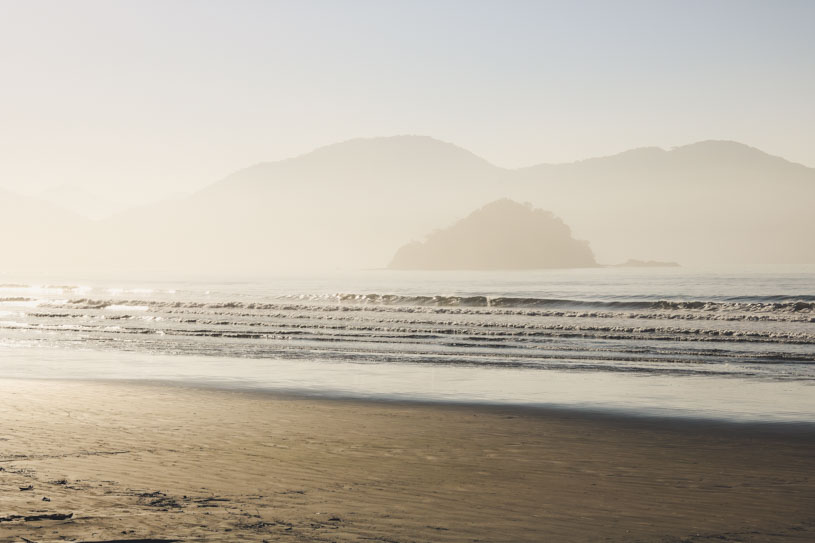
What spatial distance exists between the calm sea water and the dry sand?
2910mm

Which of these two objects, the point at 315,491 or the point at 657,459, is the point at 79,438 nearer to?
the point at 315,491

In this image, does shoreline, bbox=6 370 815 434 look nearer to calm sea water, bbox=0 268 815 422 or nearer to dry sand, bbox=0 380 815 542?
dry sand, bbox=0 380 815 542

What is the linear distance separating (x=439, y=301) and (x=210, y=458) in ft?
133

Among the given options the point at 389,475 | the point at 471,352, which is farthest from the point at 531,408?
the point at 471,352

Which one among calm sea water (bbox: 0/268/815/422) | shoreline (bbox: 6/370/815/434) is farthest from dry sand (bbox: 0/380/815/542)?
calm sea water (bbox: 0/268/815/422)

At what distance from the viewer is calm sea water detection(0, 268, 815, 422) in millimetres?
16406

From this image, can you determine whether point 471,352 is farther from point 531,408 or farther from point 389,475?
point 389,475

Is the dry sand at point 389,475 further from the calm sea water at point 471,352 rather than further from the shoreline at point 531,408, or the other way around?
the calm sea water at point 471,352

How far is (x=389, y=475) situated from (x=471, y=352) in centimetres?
1530

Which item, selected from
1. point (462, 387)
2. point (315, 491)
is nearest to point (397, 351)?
point (462, 387)

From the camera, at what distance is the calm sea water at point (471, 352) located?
16406 millimetres

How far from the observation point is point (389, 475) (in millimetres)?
9008

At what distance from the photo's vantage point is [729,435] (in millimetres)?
11742

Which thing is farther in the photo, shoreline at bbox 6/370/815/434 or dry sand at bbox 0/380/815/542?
shoreline at bbox 6/370/815/434
